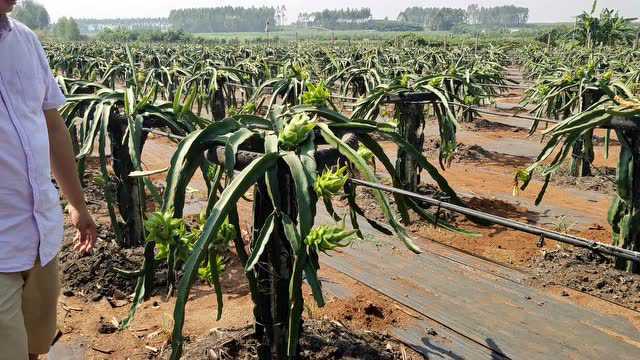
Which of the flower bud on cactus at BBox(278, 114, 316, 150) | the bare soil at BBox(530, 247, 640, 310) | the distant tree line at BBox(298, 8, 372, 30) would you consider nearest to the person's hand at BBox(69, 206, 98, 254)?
the flower bud on cactus at BBox(278, 114, 316, 150)

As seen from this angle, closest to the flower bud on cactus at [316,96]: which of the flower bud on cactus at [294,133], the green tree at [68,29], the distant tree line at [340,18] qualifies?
the flower bud on cactus at [294,133]

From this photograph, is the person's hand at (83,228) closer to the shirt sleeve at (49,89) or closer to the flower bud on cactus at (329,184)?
the shirt sleeve at (49,89)

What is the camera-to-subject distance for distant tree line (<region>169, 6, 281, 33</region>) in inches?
5450

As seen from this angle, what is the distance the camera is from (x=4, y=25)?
4.86 ft

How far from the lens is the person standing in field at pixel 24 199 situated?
1.44m

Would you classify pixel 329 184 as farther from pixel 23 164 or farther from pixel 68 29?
pixel 68 29

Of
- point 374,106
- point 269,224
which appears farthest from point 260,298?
point 374,106

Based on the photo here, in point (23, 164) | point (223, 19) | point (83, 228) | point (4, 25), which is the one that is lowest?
point (83, 228)

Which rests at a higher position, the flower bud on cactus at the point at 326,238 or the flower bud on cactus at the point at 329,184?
the flower bud on cactus at the point at 329,184

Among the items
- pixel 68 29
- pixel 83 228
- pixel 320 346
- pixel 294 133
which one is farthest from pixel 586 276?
pixel 68 29

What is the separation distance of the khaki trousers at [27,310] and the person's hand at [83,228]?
0.78 feet

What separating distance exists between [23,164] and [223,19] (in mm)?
149789

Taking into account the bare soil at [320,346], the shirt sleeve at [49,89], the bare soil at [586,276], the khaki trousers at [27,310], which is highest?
the shirt sleeve at [49,89]

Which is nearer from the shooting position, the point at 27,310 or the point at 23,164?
the point at 23,164
